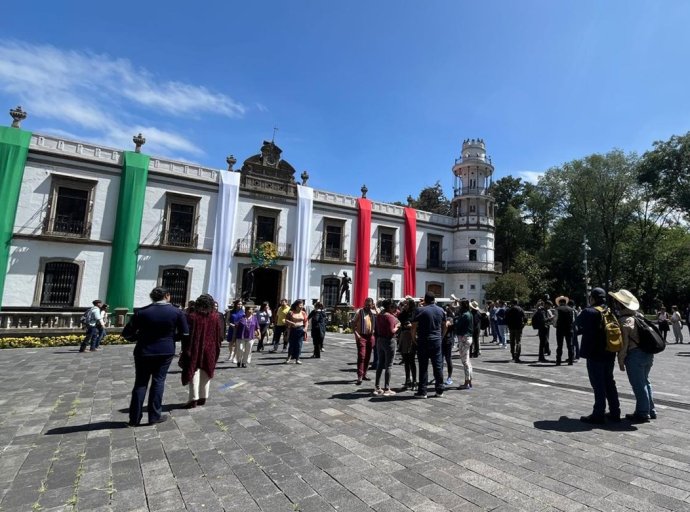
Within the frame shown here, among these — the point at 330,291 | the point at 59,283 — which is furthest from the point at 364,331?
the point at 330,291

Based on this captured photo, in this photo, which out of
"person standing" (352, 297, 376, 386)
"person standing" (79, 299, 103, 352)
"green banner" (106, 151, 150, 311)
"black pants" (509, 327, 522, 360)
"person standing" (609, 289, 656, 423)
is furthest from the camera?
"green banner" (106, 151, 150, 311)

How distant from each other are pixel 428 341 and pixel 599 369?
232 cm

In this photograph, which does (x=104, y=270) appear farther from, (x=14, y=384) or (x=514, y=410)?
(x=514, y=410)

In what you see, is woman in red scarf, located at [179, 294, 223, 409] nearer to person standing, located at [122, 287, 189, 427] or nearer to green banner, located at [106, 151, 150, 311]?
person standing, located at [122, 287, 189, 427]

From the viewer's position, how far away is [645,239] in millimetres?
31875

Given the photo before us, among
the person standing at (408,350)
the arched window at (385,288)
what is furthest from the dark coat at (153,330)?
the arched window at (385,288)

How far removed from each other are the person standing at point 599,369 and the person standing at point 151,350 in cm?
548

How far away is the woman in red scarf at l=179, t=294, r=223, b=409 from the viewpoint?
5332 millimetres

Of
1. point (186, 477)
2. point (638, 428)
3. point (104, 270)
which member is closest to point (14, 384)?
point (186, 477)

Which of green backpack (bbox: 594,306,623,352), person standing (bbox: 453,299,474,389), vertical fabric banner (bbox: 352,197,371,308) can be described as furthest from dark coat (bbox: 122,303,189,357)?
vertical fabric banner (bbox: 352,197,371,308)

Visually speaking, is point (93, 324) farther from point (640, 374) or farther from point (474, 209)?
point (474, 209)

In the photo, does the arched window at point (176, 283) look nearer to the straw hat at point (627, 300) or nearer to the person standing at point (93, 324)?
the person standing at point (93, 324)

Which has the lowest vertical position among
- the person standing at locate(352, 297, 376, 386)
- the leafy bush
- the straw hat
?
the leafy bush

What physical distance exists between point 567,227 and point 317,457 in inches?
1392
